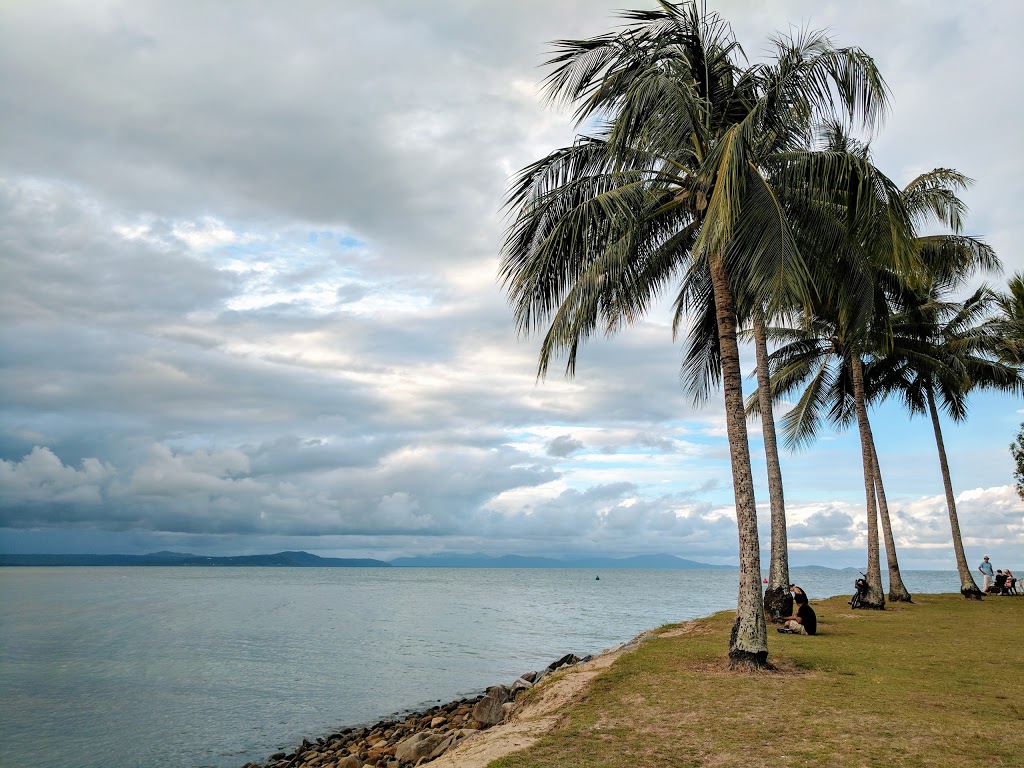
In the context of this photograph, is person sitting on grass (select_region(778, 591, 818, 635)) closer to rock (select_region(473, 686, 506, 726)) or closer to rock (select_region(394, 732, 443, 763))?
rock (select_region(473, 686, 506, 726))

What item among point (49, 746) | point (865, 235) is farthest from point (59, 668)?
point (865, 235)

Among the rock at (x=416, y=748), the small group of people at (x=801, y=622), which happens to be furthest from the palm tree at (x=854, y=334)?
the rock at (x=416, y=748)

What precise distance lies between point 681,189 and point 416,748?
34.4 feet

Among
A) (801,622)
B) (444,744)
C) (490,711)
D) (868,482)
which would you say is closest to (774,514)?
(801,622)

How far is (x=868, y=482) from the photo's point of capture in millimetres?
22391

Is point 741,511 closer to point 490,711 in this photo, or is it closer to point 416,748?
point 490,711

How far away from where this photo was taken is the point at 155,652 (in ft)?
96.3

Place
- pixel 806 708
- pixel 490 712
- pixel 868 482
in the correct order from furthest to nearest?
pixel 868 482
pixel 490 712
pixel 806 708

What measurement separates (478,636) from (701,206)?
2768cm

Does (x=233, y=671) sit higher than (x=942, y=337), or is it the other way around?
(x=942, y=337)

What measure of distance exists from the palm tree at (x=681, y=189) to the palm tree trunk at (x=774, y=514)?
5.63 meters

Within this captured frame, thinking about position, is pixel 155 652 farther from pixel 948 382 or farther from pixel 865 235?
pixel 948 382

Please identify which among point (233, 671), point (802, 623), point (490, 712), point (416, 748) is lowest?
point (233, 671)

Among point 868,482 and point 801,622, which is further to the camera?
point 868,482
